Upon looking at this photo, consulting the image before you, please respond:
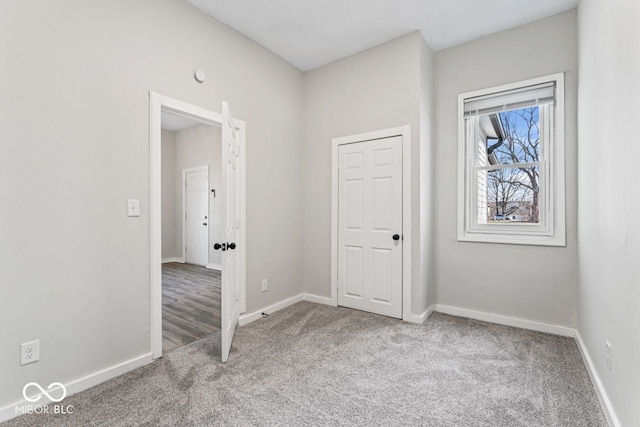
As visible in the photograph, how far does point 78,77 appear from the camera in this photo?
6.44 feet

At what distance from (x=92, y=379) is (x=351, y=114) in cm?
336

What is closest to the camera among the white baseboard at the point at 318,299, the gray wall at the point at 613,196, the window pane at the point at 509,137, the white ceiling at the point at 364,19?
the gray wall at the point at 613,196

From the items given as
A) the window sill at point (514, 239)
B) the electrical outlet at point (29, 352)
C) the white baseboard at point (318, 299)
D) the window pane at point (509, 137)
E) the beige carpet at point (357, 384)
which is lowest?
the beige carpet at point (357, 384)

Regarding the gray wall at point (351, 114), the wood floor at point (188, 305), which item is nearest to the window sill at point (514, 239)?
the gray wall at point (351, 114)

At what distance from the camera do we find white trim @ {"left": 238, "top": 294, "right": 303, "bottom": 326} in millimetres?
3127

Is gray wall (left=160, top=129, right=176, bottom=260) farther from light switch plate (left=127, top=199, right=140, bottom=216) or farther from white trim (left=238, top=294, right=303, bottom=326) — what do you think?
light switch plate (left=127, top=199, right=140, bottom=216)

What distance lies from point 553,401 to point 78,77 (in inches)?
143

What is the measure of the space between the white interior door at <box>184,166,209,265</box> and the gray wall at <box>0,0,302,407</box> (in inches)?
153

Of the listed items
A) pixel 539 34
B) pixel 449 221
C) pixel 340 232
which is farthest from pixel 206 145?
pixel 539 34

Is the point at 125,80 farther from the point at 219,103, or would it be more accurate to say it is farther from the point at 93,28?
the point at 219,103

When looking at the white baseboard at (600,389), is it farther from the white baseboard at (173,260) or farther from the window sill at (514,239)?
the white baseboard at (173,260)

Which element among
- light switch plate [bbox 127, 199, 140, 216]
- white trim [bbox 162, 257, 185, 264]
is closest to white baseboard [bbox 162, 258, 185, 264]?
white trim [bbox 162, 257, 185, 264]

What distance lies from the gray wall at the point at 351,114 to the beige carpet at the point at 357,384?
2.75ft

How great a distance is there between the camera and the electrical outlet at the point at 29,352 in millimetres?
1747
